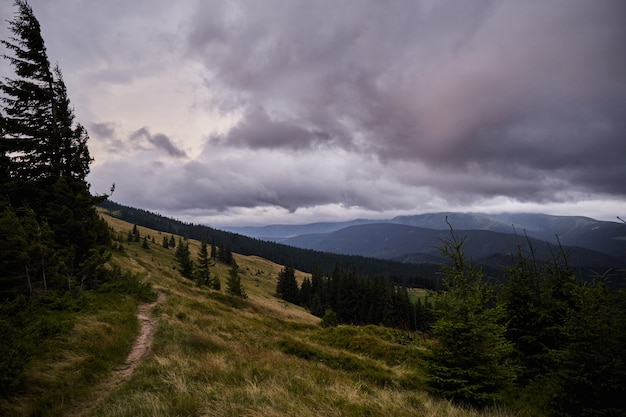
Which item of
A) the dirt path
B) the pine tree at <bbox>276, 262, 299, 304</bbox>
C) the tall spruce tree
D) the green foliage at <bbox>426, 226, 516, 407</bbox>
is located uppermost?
the tall spruce tree

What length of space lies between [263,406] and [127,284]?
19.4m

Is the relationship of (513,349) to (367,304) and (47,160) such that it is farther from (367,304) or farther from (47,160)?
(367,304)

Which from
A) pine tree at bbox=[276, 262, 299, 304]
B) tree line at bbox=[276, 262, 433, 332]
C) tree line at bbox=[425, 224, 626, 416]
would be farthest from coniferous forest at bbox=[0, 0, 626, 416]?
pine tree at bbox=[276, 262, 299, 304]

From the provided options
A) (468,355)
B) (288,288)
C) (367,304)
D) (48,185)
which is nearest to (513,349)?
(468,355)

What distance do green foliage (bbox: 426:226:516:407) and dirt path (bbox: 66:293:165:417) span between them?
9.04 metres

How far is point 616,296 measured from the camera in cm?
913

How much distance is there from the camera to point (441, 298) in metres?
9.61

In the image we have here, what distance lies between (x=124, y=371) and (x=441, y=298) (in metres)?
10.3

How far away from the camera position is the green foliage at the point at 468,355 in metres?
8.35

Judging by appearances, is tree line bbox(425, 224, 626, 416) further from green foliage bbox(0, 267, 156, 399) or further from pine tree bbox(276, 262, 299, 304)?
pine tree bbox(276, 262, 299, 304)

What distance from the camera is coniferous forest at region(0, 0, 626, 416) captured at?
784cm

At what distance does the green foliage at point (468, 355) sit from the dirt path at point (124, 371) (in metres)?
9.04

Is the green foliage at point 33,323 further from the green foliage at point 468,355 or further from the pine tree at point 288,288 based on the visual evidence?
the pine tree at point 288,288

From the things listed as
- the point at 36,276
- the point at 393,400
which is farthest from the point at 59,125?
the point at 393,400
